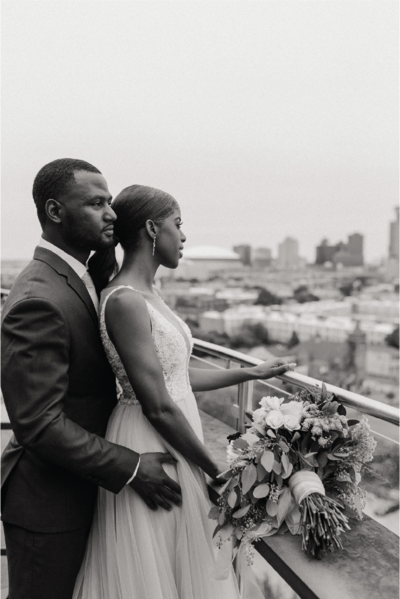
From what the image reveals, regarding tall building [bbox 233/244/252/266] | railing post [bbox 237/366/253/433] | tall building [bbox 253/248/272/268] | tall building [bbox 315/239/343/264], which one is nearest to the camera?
railing post [bbox 237/366/253/433]

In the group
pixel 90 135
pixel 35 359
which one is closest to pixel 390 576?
pixel 35 359

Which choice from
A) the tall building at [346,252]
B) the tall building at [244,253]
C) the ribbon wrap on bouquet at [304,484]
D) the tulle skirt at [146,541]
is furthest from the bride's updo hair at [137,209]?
the tall building at [346,252]

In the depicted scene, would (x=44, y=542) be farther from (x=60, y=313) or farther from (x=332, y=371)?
(x=332, y=371)

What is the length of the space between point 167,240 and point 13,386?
767 mm

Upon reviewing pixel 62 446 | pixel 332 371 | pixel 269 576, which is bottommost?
pixel 332 371

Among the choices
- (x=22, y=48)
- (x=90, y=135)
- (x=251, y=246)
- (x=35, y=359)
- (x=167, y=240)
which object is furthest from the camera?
(x=251, y=246)

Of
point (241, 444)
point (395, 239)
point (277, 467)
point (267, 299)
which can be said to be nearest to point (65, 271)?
point (241, 444)

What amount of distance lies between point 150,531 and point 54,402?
67 cm

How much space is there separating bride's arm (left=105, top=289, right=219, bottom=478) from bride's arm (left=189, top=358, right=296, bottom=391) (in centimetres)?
62

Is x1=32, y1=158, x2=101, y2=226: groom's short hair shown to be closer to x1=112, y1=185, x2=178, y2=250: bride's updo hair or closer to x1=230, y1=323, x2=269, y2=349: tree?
x1=112, y1=185, x2=178, y2=250: bride's updo hair

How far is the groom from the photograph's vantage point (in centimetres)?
162

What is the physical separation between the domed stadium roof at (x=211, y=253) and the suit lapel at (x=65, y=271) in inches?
2442

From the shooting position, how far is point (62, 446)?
5.38ft

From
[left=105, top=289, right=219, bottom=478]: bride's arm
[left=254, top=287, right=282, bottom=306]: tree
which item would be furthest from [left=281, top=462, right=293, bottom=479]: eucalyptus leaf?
[left=254, top=287, right=282, bottom=306]: tree
